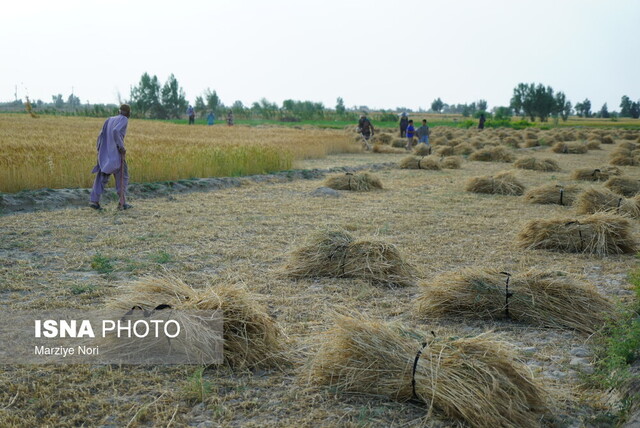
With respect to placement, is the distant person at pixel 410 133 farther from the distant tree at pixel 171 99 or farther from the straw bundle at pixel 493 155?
the distant tree at pixel 171 99

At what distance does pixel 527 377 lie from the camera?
3.43m

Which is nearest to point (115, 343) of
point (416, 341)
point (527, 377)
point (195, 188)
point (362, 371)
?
point (362, 371)

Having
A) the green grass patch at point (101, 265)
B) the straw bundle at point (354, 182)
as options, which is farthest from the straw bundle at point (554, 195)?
the green grass patch at point (101, 265)

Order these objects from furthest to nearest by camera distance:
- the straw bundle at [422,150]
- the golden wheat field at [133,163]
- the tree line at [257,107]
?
the tree line at [257,107] → the straw bundle at [422,150] → the golden wheat field at [133,163]

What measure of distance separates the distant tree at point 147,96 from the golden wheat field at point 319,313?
71.3m

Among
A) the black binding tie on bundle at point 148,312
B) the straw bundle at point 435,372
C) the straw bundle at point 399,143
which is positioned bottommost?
the straw bundle at point 399,143

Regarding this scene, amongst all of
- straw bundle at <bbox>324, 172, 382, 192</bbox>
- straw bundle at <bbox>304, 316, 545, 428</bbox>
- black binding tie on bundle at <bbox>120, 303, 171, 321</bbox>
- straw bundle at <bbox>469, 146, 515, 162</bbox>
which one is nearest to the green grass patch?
black binding tie on bundle at <bbox>120, 303, 171, 321</bbox>

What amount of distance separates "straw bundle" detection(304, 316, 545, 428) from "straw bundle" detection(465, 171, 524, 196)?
9.98 metres

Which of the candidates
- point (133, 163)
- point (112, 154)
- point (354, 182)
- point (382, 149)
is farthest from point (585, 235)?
point (382, 149)

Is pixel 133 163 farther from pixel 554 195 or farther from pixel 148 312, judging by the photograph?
pixel 148 312

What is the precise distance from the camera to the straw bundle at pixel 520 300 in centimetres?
486

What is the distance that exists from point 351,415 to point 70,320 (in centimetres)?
247

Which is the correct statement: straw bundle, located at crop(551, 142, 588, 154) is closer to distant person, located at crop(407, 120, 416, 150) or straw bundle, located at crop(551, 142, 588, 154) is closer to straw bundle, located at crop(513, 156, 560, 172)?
distant person, located at crop(407, 120, 416, 150)

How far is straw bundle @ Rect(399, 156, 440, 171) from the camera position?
1861 centimetres
